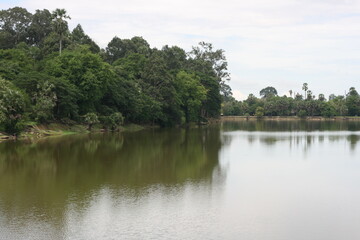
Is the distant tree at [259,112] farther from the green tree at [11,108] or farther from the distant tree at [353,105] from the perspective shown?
the green tree at [11,108]

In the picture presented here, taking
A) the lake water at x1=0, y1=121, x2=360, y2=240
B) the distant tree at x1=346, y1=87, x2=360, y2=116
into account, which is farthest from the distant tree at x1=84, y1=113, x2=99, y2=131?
the distant tree at x1=346, y1=87, x2=360, y2=116

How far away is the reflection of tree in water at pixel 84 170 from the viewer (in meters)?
21.9

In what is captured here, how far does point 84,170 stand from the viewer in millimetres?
30250

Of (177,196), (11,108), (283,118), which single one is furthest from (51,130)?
(283,118)

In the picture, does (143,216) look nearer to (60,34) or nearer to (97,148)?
(97,148)

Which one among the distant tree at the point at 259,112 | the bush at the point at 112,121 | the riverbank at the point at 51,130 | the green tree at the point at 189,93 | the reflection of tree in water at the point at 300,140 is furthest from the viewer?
the distant tree at the point at 259,112

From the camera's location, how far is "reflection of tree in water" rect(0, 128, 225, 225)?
21.9m

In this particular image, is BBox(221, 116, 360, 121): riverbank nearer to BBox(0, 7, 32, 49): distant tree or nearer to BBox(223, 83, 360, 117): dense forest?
BBox(223, 83, 360, 117): dense forest

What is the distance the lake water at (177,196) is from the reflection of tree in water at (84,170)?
0.07 m

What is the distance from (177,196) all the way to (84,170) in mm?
11000

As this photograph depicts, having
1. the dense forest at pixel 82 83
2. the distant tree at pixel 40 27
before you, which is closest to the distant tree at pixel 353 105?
the dense forest at pixel 82 83

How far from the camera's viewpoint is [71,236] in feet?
49.6

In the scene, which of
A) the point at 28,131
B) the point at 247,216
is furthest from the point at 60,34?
the point at 247,216

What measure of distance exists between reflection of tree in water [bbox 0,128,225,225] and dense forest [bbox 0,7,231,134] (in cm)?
1242
